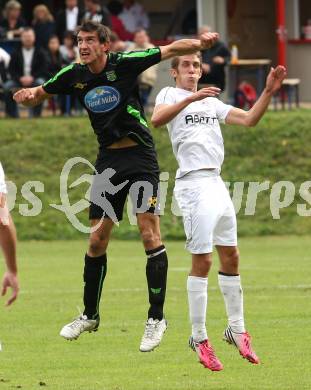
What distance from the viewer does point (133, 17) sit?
28.3 m

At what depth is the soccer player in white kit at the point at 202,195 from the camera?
10094mm

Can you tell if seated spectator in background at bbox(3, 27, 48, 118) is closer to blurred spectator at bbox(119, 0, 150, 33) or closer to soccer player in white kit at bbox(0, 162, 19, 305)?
blurred spectator at bbox(119, 0, 150, 33)

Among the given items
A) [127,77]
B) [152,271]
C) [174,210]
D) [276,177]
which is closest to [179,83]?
[127,77]

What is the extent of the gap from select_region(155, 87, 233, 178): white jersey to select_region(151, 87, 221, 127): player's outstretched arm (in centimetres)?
17

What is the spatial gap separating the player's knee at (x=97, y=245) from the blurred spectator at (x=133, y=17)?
1732cm

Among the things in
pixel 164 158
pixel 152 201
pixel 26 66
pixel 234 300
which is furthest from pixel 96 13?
pixel 234 300

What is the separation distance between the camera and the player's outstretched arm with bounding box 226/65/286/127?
965cm

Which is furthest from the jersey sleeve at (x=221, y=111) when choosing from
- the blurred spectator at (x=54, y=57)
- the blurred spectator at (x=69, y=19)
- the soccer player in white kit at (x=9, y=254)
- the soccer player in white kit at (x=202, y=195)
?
the blurred spectator at (x=69, y=19)

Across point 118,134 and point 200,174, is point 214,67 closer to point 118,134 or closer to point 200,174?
point 118,134

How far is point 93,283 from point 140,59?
1.89 meters

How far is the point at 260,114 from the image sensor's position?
32.6ft

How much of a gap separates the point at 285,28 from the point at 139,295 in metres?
15.6

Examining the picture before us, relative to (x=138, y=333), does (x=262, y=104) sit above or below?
above

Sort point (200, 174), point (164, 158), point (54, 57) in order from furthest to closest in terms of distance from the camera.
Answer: point (54, 57) < point (164, 158) < point (200, 174)
